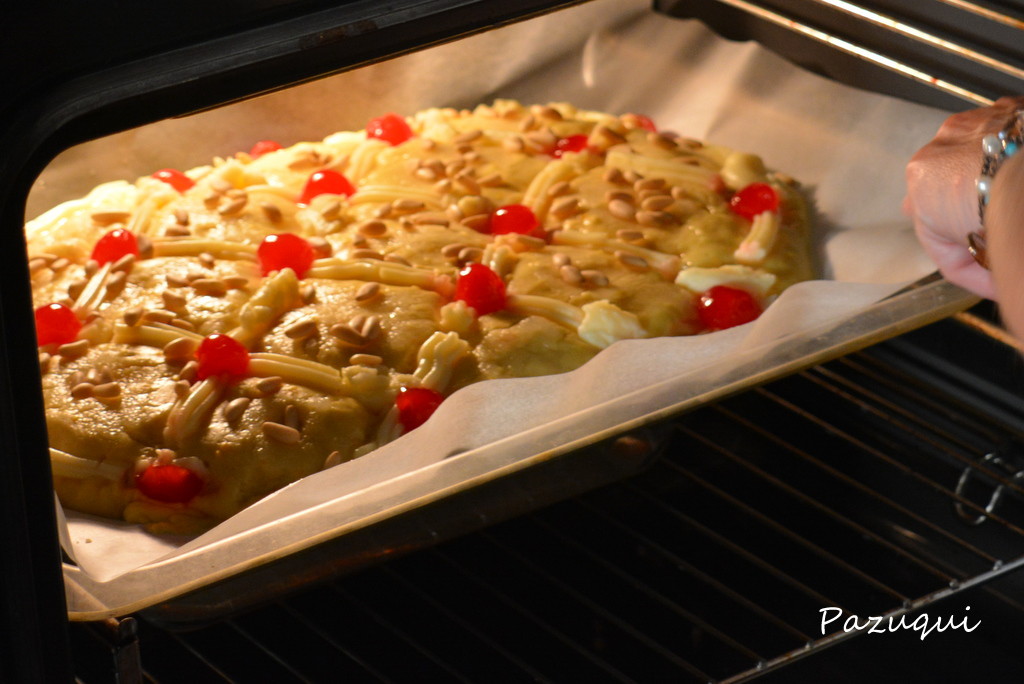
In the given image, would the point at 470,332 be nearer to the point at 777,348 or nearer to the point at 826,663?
the point at 777,348

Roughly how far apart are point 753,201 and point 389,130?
710 mm

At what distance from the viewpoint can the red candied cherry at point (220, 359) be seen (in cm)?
143

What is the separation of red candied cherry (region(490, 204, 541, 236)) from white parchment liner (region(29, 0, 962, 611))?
43 centimetres

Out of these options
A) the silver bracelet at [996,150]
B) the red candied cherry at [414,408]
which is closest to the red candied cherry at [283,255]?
the red candied cherry at [414,408]

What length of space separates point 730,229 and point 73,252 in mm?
1133

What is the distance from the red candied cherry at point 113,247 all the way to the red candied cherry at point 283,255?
0.66 feet

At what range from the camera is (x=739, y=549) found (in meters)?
1.57

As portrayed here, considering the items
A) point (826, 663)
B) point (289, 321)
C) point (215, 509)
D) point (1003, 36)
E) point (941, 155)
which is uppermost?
point (1003, 36)

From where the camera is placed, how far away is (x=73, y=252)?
1.68 m

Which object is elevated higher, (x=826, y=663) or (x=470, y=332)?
(x=470, y=332)

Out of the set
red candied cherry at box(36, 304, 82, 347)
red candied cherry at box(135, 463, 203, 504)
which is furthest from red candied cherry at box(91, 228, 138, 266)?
red candied cherry at box(135, 463, 203, 504)

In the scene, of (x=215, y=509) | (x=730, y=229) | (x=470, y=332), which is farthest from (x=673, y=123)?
(x=215, y=509)

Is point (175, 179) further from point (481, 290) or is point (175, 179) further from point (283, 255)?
point (481, 290)

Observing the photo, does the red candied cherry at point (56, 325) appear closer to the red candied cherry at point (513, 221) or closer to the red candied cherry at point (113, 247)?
the red candied cherry at point (113, 247)
